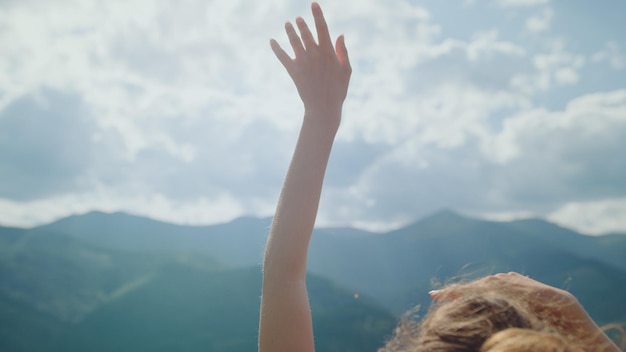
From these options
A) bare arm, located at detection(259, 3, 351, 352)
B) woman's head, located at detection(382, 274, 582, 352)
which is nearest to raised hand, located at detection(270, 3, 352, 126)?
bare arm, located at detection(259, 3, 351, 352)

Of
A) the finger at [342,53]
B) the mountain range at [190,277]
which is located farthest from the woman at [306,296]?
the mountain range at [190,277]

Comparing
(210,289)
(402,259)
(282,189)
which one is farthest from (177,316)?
(282,189)

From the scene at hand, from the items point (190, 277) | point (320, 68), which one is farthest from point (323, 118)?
point (190, 277)

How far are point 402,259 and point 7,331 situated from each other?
7081 millimetres

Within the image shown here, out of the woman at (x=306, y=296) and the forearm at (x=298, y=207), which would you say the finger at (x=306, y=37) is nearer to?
the woman at (x=306, y=296)

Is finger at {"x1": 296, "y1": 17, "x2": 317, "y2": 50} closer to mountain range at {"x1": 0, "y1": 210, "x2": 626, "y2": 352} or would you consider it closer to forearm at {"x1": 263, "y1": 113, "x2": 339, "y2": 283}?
forearm at {"x1": 263, "y1": 113, "x2": 339, "y2": 283}

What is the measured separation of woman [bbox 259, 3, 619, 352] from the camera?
615mm

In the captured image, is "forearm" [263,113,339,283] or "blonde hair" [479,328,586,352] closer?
"blonde hair" [479,328,586,352]

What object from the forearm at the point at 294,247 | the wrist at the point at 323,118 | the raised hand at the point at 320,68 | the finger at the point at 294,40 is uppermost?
the finger at the point at 294,40

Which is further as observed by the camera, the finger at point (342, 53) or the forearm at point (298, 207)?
the finger at point (342, 53)

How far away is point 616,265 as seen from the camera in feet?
24.8

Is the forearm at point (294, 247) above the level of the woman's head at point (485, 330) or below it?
above

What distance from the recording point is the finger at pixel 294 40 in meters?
0.97

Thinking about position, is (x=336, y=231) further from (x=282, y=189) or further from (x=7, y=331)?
(x=282, y=189)
